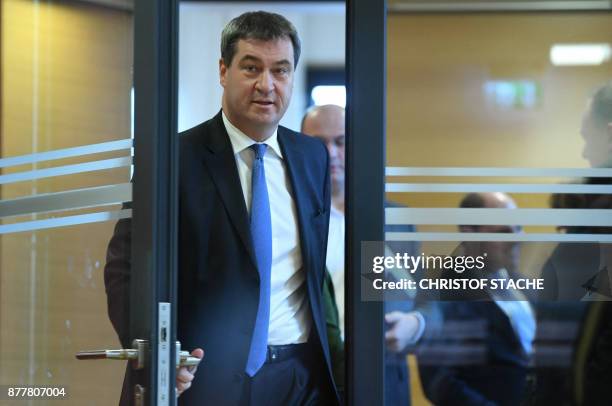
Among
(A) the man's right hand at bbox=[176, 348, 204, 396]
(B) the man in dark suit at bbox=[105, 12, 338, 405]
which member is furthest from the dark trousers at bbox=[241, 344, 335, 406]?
(A) the man's right hand at bbox=[176, 348, 204, 396]

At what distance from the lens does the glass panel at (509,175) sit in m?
2.91

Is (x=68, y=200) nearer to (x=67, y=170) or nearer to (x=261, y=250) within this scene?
(x=67, y=170)

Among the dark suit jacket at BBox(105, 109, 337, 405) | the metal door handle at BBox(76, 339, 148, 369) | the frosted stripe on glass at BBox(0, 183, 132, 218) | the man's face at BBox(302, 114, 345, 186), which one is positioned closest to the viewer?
the metal door handle at BBox(76, 339, 148, 369)

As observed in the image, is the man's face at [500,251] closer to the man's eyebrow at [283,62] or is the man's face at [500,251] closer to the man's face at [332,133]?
the man's eyebrow at [283,62]

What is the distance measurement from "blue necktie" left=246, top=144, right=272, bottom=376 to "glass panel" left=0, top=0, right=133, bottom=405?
37cm

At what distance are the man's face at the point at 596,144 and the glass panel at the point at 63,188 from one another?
119 cm

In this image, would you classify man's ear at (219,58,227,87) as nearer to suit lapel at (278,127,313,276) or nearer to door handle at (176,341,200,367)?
suit lapel at (278,127,313,276)

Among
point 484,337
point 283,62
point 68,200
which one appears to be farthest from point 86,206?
point 484,337

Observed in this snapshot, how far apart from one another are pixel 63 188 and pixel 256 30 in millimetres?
664

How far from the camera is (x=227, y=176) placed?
10.1 feet

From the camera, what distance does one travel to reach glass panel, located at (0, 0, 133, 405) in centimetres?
292

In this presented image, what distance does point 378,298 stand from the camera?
2.88 m

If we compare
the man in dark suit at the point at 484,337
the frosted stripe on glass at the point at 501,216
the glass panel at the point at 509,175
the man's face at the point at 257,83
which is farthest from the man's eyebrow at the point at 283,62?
the man in dark suit at the point at 484,337

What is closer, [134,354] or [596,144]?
[134,354]
